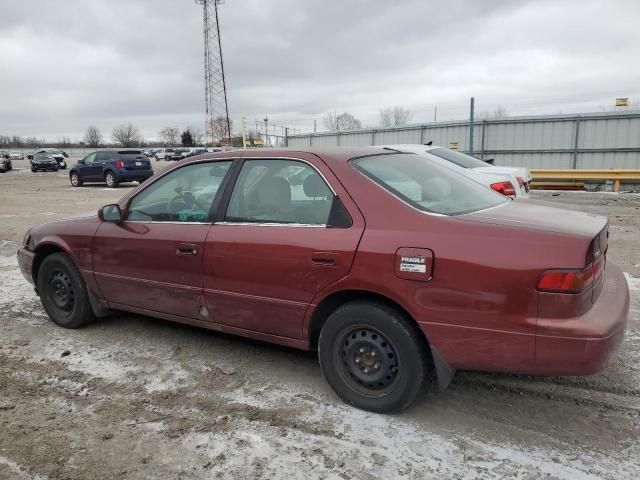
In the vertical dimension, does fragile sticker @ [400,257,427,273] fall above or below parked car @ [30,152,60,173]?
below

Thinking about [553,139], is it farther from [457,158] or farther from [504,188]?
[504,188]

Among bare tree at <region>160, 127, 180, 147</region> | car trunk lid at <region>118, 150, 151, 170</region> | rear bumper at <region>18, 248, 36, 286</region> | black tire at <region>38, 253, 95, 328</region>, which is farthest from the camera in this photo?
bare tree at <region>160, 127, 180, 147</region>

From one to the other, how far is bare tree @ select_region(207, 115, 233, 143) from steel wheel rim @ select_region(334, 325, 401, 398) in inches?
2340

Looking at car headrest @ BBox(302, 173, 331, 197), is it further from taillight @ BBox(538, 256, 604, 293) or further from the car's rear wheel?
the car's rear wheel

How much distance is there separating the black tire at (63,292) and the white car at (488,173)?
14.0 feet

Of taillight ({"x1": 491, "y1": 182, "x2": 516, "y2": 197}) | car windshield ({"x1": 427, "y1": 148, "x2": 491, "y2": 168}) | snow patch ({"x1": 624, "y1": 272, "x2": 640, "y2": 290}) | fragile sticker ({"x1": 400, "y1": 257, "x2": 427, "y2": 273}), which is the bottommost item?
snow patch ({"x1": 624, "y1": 272, "x2": 640, "y2": 290})

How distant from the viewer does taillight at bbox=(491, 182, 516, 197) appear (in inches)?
287

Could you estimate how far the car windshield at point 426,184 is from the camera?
311 cm

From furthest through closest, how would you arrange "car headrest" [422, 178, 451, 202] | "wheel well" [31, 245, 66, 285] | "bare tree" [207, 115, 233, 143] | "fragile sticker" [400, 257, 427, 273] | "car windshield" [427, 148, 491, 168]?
"bare tree" [207, 115, 233, 143] → "car windshield" [427, 148, 491, 168] → "wheel well" [31, 245, 66, 285] → "car headrest" [422, 178, 451, 202] → "fragile sticker" [400, 257, 427, 273]

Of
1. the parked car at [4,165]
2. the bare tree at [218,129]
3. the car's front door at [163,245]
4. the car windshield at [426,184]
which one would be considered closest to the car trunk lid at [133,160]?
the car's front door at [163,245]

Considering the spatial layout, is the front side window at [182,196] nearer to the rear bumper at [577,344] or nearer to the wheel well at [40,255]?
the wheel well at [40,255]

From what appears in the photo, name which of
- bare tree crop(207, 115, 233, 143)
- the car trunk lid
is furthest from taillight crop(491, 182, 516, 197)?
bare tree crop(207, 115, 233, 143)

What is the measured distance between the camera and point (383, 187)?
10.1 feet

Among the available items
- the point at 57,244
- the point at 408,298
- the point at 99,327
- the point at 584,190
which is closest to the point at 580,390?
the point at 408,298
